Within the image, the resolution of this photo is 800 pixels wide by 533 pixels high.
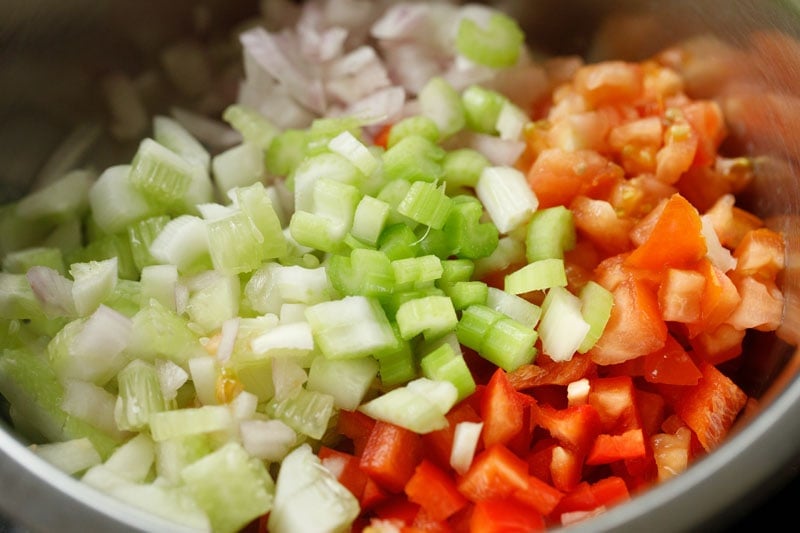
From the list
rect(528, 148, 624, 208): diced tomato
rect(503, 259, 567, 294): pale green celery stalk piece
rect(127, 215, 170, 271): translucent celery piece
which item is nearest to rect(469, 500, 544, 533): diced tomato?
rect(503, 259, 567, 294): pale green celery stalk piece

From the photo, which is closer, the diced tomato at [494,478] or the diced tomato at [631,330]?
the diced tomato at [494,478]

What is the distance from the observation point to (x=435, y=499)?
38.3 inches

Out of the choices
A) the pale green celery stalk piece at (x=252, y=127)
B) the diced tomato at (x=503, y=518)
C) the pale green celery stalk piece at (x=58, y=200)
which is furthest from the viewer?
the pale green celery stalk piece at (x=252, y=127)

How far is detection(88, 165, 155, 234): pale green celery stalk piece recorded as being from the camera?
1306 millimetres

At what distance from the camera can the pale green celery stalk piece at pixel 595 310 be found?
1098mm

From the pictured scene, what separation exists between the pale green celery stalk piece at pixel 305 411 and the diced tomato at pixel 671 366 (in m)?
0.44

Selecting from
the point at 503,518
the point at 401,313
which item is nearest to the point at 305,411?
the point at 401,313

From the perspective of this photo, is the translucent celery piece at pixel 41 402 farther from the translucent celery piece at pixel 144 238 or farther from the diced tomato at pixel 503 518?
the diced tomato at pixel 503 518

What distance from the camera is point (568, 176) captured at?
1.28 m

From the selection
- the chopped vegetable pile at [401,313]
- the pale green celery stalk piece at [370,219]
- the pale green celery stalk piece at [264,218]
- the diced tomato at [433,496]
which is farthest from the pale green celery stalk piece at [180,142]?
the diced tomato at [433,496]

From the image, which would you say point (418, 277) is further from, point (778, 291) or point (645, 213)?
point (778, 291)

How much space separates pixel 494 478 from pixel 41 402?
2.00ft

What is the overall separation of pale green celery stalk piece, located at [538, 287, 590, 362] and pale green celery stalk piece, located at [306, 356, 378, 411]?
0.82 ft

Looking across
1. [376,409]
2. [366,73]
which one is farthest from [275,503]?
[366,73]
